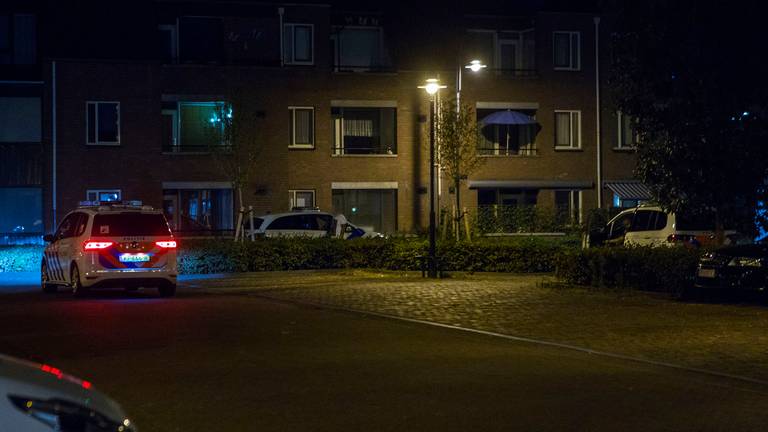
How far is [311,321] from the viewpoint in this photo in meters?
16.8

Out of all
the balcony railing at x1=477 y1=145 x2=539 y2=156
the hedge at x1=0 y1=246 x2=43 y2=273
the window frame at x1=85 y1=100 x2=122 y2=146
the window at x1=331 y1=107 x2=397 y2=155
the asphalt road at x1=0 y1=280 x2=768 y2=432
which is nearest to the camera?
the asphalt road at x1=0 y1=280 x2=768 y2=432

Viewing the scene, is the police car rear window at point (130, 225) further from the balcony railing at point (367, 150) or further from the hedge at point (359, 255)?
the balcony railing at point (367, 150)

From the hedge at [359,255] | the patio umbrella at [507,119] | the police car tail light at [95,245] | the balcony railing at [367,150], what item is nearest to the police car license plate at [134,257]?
the police car tail light at [95,245]

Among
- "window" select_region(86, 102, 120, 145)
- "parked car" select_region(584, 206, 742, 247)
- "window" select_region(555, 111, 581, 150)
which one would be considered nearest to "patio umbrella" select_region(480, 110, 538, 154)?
"window" select_region(555, 111, 581, 150)

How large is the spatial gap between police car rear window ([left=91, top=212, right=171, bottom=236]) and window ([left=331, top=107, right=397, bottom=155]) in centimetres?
2316

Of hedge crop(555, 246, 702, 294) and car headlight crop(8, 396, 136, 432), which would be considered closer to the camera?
car headlight crop(8, 396, 136, 432)

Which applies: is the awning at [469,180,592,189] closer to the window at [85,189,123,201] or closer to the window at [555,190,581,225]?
the window at [555,190,581,225]

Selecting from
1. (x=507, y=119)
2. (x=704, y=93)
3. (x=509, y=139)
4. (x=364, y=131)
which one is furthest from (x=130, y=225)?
(x=509, y=139)

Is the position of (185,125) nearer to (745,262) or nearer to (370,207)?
(370,207)

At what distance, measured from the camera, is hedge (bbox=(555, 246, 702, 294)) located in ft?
65.1

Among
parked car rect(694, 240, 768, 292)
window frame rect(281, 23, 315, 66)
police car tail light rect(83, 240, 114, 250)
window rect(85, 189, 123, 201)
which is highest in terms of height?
window frame rect(281, 23, 315, 66)

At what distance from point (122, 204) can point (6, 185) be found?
23.1m

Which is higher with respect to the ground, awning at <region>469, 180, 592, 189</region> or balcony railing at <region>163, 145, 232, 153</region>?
balcony railing at <region>163, 145, 232, 153</region>

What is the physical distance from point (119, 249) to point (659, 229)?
12042mm
